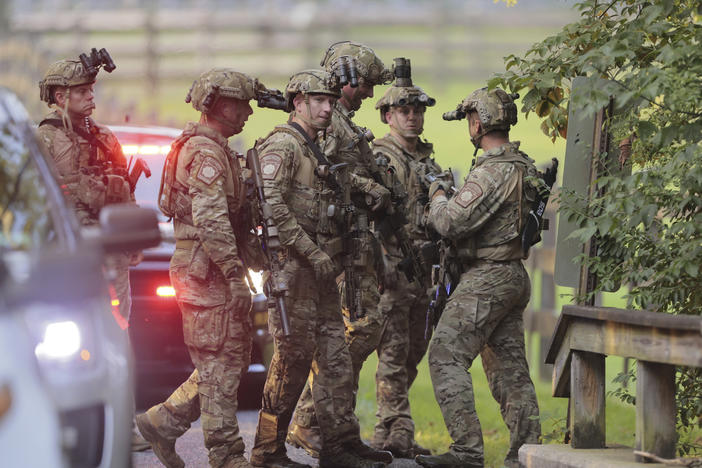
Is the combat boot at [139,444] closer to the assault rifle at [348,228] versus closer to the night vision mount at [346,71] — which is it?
the assault rifle at [348,228]

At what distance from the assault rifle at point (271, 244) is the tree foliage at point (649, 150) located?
57.4 inches

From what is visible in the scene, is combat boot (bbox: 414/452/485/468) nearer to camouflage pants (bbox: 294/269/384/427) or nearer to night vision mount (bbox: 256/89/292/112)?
camouflage pants (bbox: 294/269/384/427)

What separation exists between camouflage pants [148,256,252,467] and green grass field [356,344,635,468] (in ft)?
5.91

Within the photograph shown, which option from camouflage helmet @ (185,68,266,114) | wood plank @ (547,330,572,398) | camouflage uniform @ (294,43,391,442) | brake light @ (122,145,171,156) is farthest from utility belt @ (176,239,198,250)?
brake light @ (122,145,171,156)

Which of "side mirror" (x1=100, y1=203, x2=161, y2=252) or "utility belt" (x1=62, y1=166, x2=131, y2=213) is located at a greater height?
"utility belt" (x1=62, y1=166, x2=131, y2=213)

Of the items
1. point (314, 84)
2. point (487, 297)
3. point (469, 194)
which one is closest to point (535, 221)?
point (469, 194)

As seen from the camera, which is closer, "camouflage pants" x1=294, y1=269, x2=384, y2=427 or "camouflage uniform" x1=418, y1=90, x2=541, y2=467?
"camouflage uniform" x1=418, y1=90, x2=541, y2=467

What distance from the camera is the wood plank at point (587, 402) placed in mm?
6625

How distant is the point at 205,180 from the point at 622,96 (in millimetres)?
2414

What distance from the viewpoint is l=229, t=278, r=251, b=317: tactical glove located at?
7395mm

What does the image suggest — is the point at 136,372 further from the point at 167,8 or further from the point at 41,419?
the point at 167,8

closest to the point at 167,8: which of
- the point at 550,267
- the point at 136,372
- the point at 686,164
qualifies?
the point at 550,267

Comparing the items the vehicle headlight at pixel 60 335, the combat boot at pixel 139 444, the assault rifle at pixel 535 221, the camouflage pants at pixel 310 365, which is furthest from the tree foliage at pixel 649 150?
the combat boot at pixel 139 444

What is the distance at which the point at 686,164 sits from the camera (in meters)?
6.39
